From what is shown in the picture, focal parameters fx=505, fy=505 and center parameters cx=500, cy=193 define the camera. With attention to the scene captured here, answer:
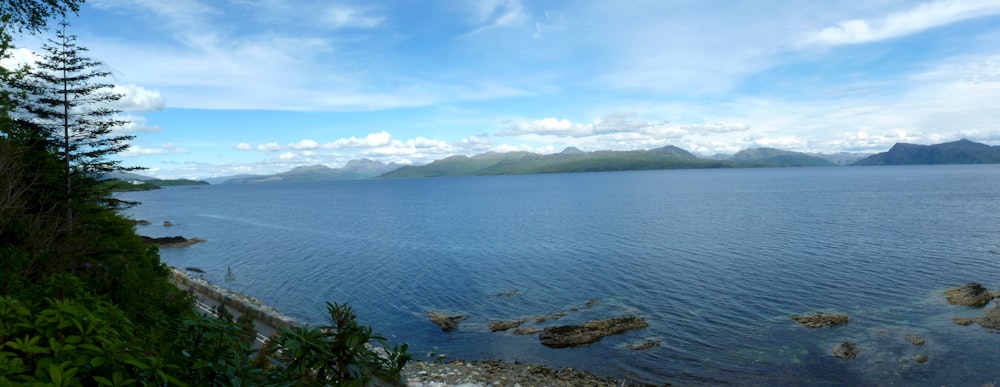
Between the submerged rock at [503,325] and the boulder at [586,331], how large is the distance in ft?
8.78

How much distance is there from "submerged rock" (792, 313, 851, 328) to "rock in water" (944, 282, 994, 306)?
986 cm

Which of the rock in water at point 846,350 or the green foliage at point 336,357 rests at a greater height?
the green foliage at point 336,357

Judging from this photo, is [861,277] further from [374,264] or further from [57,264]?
[57,264]

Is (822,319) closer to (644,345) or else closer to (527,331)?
(644,345)

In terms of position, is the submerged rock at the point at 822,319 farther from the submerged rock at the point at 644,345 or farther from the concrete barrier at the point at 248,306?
the concrete barrier at the point at 248,306

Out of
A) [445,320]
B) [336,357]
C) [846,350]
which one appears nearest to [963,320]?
[846,350]

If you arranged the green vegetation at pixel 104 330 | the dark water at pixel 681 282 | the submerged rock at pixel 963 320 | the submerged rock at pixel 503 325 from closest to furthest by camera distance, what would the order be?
the green vegetation at pixel 104 330, the dark water at pixel 681 282, the submerged rock at pixel 963 320, the submerged rock at pixel 503 325

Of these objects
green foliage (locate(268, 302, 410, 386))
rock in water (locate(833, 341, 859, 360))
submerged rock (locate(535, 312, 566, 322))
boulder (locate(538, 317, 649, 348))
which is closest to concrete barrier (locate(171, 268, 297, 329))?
boulder (locate(538, 317, 649, 348))

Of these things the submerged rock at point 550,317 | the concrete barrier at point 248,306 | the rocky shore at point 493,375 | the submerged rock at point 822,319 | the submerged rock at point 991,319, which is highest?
the concrete barrier at point 248,306

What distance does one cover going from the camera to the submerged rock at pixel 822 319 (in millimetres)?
33406

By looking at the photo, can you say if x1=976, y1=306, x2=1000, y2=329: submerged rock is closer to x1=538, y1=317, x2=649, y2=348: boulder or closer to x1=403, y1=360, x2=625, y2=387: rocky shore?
x1=538, y1=317, x2=649, y2=348: boulder

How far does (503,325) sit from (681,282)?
18418mm

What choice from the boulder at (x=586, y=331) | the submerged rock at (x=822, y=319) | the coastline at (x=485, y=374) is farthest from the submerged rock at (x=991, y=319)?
the coastline at (x=485, y=374)

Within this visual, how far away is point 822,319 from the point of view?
34.0 m
